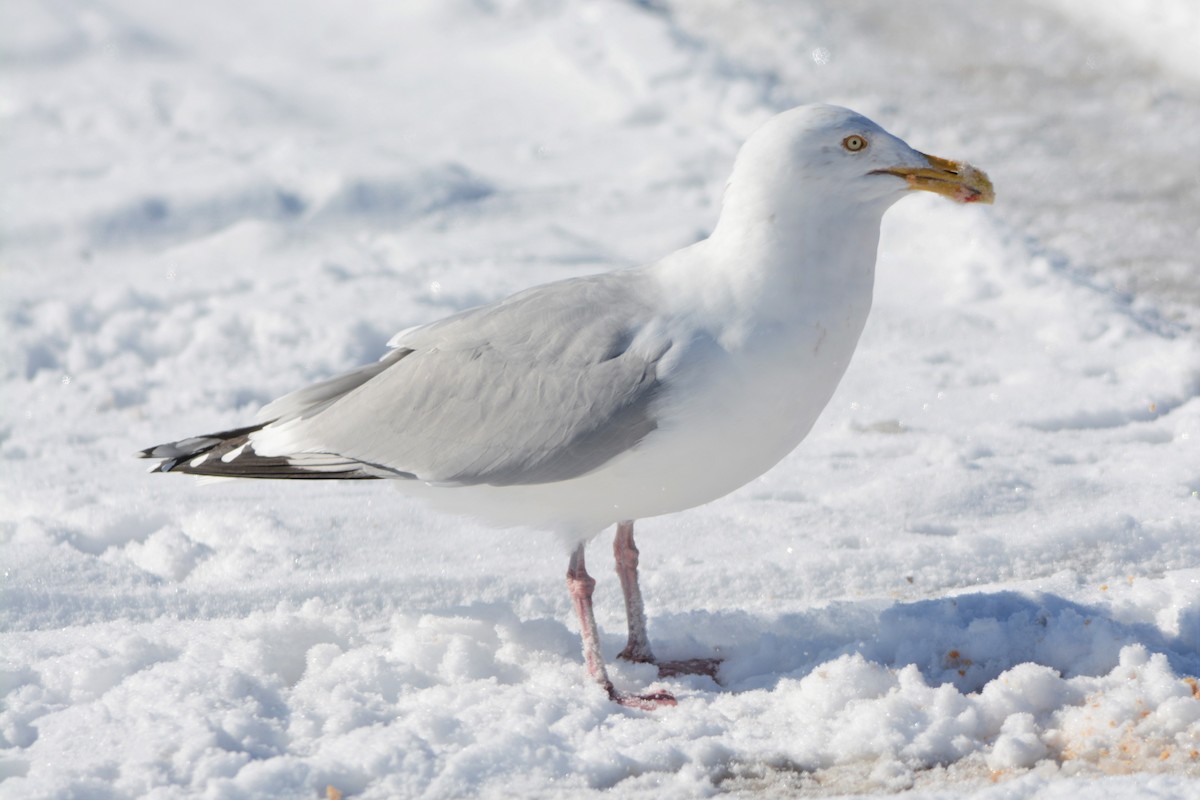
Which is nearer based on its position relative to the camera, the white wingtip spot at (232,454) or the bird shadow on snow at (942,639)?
the bird shadow on snow at (942,639)

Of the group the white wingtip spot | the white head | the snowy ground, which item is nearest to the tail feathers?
the white wingtip spot

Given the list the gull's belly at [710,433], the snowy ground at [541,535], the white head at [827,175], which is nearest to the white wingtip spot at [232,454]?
the snowy ground at [541,535]

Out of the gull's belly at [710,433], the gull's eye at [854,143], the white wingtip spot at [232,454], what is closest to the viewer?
the gull's belly at [710,433]

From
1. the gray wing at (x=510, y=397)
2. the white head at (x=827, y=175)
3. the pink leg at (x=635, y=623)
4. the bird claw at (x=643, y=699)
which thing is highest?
the white head at (x=827, y=175)

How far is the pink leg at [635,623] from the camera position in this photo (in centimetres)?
345

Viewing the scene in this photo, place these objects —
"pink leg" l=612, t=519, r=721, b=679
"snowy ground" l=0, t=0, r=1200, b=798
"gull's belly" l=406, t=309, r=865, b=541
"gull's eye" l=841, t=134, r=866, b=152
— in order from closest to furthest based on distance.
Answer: "snowy ground" l=0, t=0, r=1200, b=798, "gull's belly" l=406, t=309, r=865, b=541, "gull's eye" l=841, t=134, r=866, b=152, "pink leg" l=612, t=519, r=721, b=679

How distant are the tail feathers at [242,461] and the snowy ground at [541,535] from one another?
376 millimetres

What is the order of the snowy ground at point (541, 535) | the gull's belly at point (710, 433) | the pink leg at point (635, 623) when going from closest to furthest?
1. the snowy ground at point (541, 535)
2. the gull's belly at point (710, 433)
3. the pink leg at point (635, 623)

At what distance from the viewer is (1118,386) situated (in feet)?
17.1

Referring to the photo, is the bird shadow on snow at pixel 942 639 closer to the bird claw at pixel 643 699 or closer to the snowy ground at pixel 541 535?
the snowy ground at pixel 541 535

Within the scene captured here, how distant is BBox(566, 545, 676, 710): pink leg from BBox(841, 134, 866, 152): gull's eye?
3.79 ft

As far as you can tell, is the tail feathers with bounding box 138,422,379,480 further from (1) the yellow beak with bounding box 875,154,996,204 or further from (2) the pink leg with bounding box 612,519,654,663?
(1) the yellow beak with bounding box 875,154,996,204

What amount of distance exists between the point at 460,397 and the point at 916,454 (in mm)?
1917

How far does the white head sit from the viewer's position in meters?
3.31
